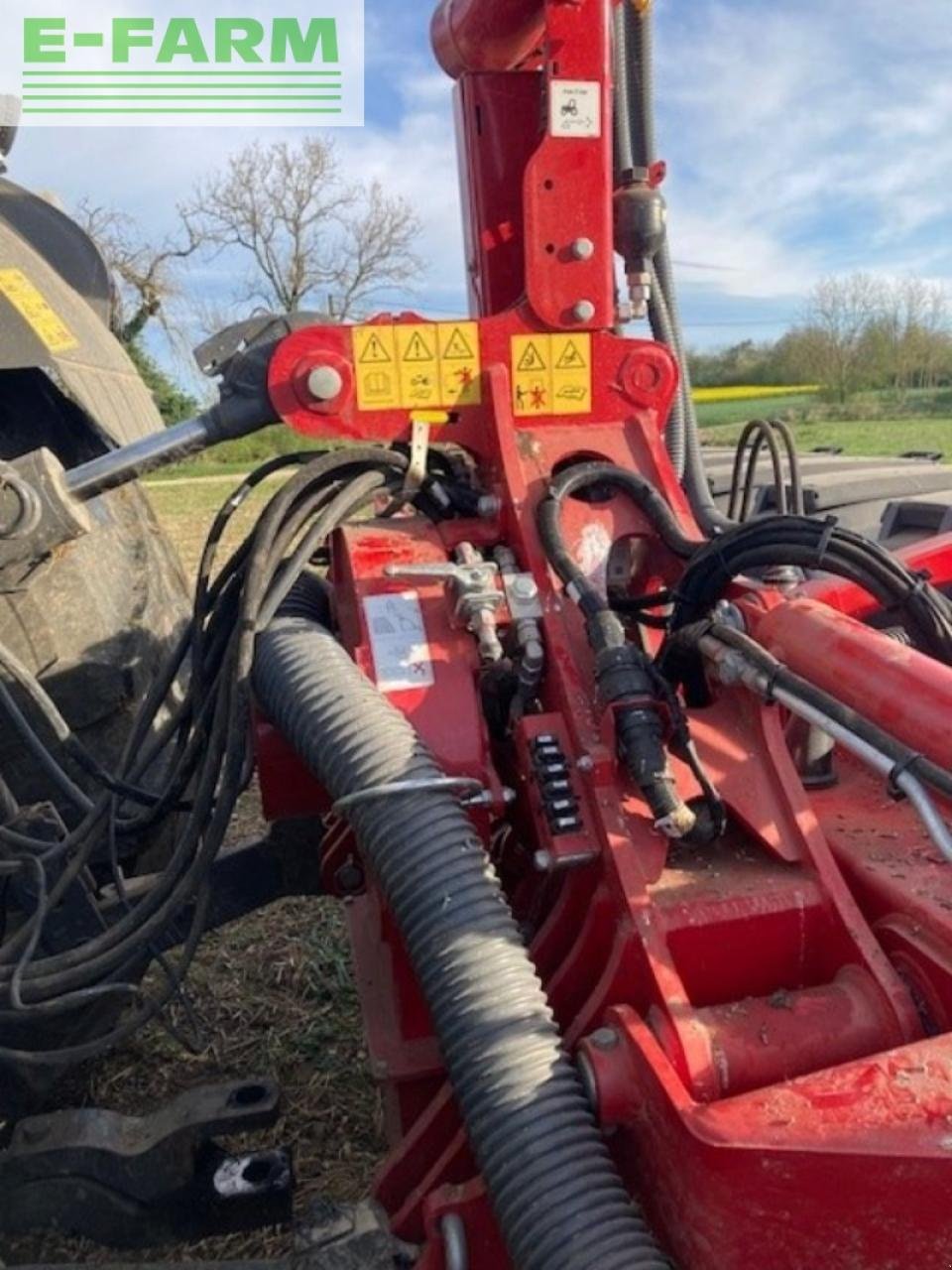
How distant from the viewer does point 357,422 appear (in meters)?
2.02

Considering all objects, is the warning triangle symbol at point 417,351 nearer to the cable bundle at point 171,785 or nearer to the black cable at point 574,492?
the cable bundle at point 171,785

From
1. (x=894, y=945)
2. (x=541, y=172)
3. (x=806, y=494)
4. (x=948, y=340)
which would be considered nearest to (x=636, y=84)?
(x=541, y=172)

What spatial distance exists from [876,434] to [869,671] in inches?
826

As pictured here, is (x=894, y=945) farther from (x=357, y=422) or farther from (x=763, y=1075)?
(x=357, y=422)

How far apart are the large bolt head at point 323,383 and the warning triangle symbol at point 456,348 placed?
20 centimetres

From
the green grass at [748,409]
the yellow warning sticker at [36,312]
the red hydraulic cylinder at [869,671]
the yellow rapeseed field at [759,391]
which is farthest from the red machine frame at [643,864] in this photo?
the yellow rapeseed field at [759,391]

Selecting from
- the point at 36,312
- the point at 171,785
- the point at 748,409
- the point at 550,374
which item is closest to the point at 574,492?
the point at 550,374

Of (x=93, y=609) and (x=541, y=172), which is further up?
(x=541, y=172)

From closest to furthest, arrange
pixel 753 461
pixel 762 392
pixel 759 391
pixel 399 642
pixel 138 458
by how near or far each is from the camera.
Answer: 1. pixel 399 642
2. pixel 138 458
3. pixel 753 461
4. pixel 759 391
5. pixel 762 392

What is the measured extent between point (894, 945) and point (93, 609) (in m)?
1.52

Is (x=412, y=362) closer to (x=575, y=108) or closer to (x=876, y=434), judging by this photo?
(x=575, y=108)

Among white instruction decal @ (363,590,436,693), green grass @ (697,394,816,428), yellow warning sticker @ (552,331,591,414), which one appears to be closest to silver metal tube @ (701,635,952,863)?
white instruction decal @ (363,590,436,693)

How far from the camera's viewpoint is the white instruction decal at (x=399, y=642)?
1.76m

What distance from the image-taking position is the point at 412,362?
6.62 feet
